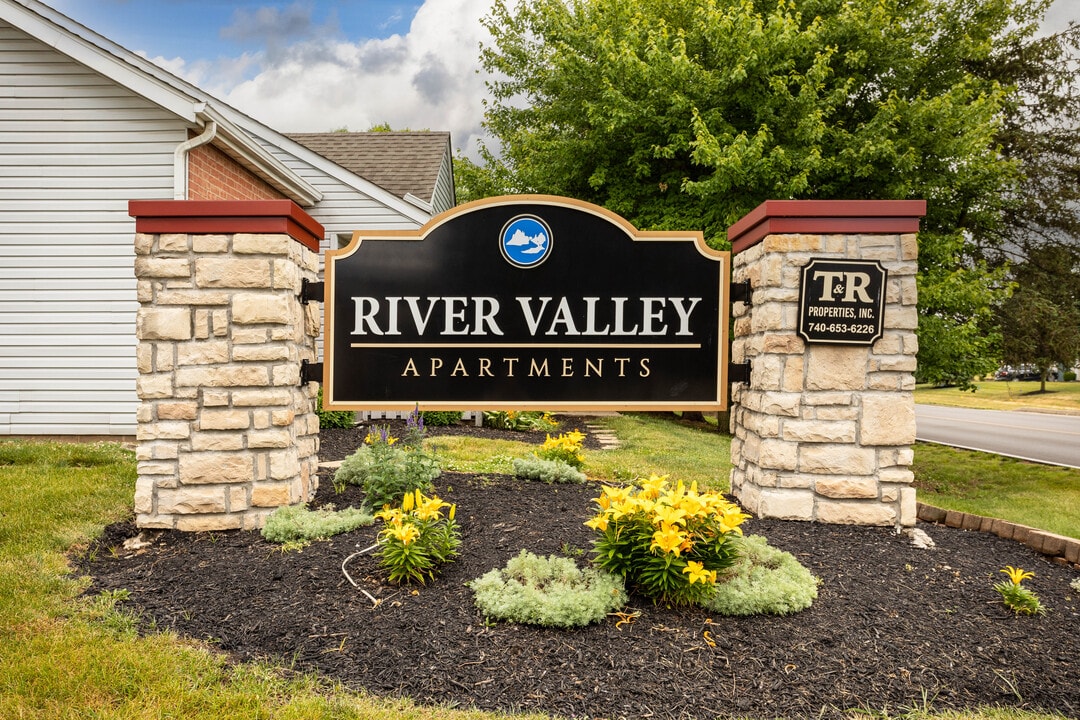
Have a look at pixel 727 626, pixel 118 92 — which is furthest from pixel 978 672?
pixel 118 92

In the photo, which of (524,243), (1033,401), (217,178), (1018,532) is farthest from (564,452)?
(1033,401)

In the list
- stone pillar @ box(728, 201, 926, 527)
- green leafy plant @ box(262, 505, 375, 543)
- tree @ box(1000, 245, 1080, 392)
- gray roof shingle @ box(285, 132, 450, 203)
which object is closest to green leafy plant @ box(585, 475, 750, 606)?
stone pillar @ box(728, 201, 926, 527)

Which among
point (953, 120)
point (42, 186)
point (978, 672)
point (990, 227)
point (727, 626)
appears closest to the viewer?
point (978, 672)

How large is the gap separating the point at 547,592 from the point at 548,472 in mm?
2075

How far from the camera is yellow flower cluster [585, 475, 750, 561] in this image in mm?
2986

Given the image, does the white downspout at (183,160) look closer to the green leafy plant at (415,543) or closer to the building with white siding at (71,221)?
the building with white siding at (71,221)

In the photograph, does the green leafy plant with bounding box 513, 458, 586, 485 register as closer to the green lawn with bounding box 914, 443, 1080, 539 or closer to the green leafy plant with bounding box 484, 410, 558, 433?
the green leafy plant with bounding box 484, 410, 558, 433

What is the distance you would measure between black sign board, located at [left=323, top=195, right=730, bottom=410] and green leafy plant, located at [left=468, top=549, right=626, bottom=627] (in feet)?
4.89

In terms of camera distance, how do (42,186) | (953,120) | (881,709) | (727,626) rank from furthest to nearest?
1. (953,120)
2. (42,186)
3. (727,626)
4. (881,709)

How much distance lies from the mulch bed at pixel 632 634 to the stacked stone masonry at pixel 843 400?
396 millimetres

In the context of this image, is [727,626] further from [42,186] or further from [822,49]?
[822,49]

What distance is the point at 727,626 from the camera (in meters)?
3.01

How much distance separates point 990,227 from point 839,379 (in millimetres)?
9765

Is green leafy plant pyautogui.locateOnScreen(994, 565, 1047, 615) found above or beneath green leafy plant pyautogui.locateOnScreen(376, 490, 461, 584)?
beneath
